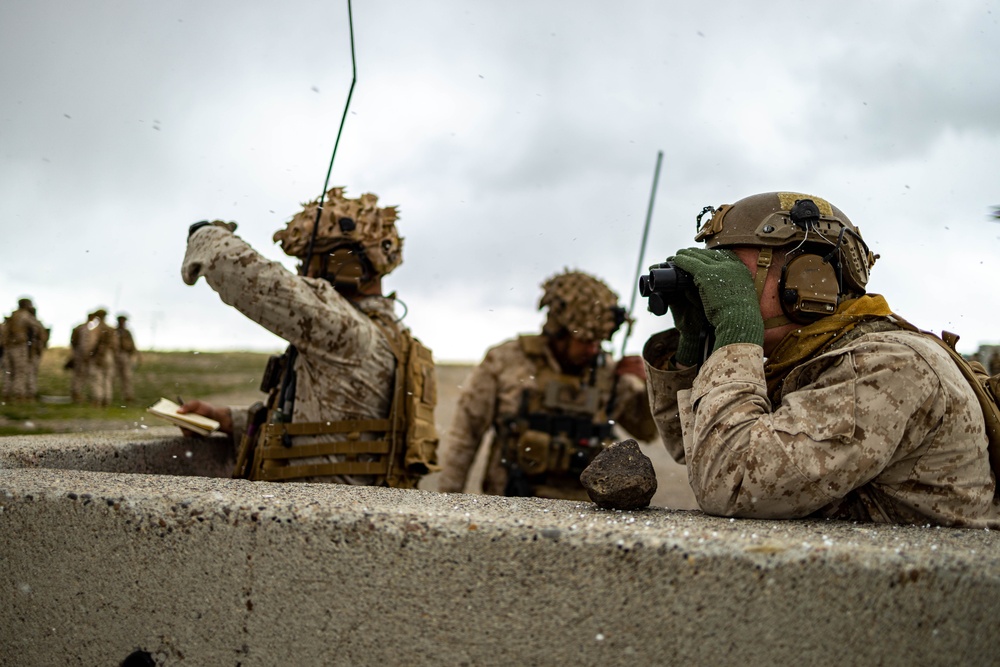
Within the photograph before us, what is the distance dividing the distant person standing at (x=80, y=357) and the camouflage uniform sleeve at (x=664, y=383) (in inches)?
685

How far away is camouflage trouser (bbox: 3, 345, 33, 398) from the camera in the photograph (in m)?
16.6

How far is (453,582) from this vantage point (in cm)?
182

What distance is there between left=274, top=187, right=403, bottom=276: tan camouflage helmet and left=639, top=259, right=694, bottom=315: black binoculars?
1.98 metres

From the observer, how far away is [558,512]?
210 centimetres

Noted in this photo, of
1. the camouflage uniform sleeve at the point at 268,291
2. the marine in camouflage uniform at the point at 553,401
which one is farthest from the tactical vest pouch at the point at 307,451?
the marine in camouflage uniform at the point at 553,401

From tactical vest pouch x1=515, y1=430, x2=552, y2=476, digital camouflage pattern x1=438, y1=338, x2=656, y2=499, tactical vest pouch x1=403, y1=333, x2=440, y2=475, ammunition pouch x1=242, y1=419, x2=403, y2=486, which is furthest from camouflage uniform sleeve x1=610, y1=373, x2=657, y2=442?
ammunition pouch x1=242, y1=419, x2=403, y2=486

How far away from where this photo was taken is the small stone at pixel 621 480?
2.18 m

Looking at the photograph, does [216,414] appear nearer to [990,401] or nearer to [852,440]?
[852,440]

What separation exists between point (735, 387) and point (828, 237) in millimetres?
650

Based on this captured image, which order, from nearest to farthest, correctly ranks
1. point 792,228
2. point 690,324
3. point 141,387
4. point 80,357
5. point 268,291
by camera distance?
point 792,228, point 690,324, point 268,291, point 80,357, point 141,387

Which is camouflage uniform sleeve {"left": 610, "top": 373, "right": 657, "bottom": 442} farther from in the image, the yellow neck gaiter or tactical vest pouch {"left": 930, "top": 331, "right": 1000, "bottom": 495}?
tactical vest pouch {"left": 930, "top": 331, "right": 1000, "bottom": 495}

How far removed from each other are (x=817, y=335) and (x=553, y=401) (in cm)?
393

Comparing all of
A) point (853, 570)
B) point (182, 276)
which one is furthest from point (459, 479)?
point (853, 570)

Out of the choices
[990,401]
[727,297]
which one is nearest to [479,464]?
[727,297]
